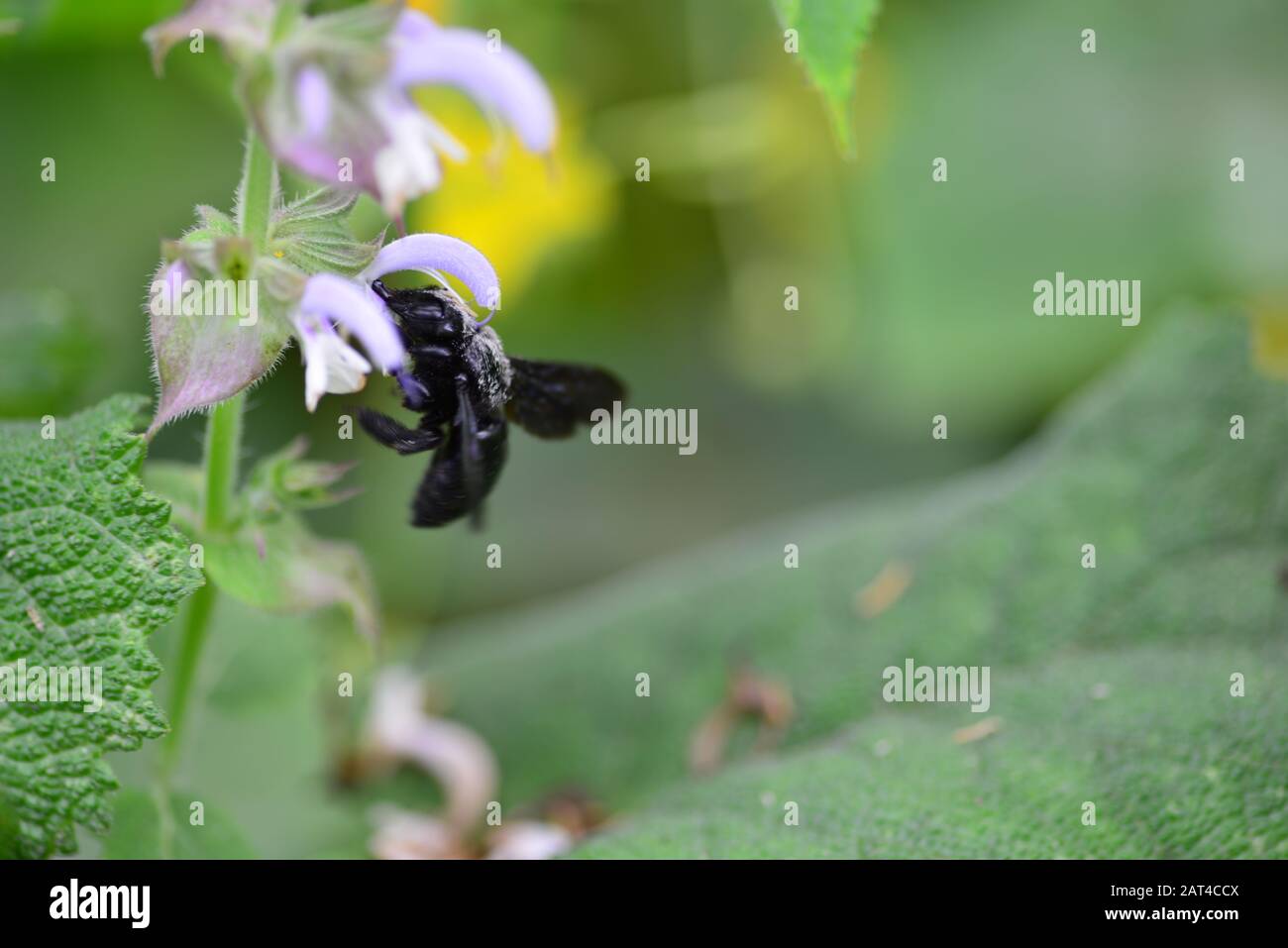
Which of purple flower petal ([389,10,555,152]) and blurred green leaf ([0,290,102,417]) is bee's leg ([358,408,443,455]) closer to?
purple flower petal ([389,10,555,152])

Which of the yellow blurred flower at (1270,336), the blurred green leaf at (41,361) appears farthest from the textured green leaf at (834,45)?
the blurred green leaf at (41,361)

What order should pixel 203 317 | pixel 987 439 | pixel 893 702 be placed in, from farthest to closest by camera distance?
pixel 987 439
pixel 893 702
pixel 203 317

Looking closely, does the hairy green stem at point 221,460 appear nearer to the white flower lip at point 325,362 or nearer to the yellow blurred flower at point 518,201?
the white flower lip at point 325,362

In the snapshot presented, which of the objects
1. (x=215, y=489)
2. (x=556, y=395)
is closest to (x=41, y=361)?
(x=215, y=489)

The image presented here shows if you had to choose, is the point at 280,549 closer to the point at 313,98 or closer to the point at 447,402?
the point at 447,402

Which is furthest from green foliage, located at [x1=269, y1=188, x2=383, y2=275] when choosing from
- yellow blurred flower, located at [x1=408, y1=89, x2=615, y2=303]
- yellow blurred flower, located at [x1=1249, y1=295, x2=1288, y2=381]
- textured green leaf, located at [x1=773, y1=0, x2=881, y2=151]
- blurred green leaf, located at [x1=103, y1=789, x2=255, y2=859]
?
yellow blurred flower, located at [x1=408, y1=89, x2=615, y2=303]
